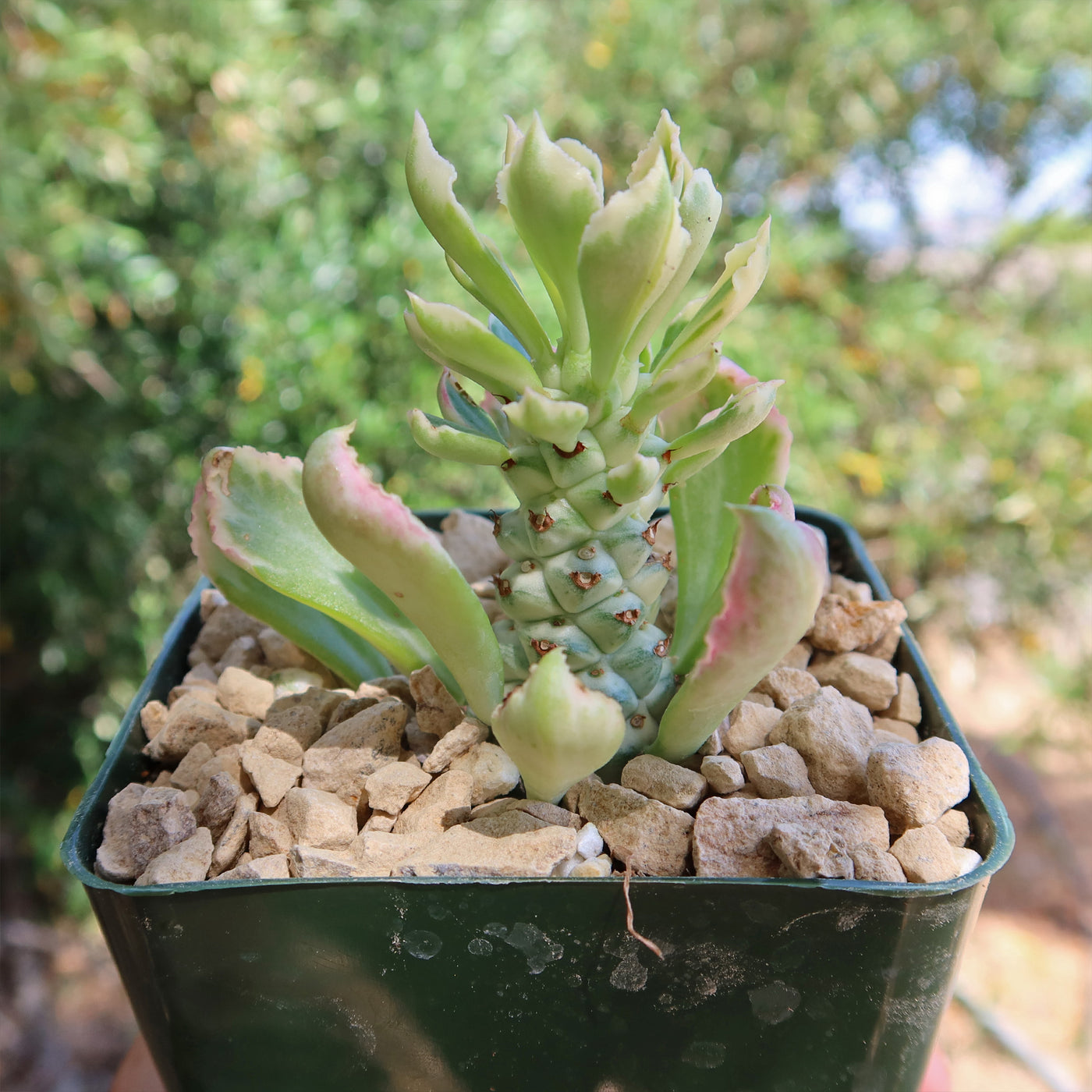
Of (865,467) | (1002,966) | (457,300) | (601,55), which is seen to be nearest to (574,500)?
(457,300)

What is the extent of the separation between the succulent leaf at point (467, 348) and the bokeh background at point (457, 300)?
74 cm

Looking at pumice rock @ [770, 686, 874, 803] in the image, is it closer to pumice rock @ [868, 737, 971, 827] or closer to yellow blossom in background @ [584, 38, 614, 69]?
pumice rock @ [868, 737, 971, 827]

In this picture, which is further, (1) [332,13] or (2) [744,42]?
(2) [744,42]

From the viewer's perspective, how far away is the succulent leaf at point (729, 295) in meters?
0.56

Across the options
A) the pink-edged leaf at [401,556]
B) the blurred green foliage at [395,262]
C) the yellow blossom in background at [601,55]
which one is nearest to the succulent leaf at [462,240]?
the pink-edged leaf at [401,556]

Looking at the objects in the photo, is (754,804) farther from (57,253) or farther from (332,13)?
(332,13)

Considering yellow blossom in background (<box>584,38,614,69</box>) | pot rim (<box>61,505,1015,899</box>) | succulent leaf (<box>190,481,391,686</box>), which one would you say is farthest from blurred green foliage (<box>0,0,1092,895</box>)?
pot rim (<box>61,505,1015,899</box>)

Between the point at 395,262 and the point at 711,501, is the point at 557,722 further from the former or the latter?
the point at 395,262

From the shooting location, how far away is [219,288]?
5.11ft

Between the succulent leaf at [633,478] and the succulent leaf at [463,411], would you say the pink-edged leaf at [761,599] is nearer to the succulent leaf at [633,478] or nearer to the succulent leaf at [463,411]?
the succulent leaf at [633,478]

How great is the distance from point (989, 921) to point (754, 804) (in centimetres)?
202

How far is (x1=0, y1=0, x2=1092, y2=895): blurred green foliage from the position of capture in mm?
1524

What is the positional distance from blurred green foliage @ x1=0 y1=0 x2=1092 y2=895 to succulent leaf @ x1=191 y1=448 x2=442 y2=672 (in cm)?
69

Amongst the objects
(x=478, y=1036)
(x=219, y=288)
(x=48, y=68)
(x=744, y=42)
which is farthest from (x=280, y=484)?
(x=744, y=42)
